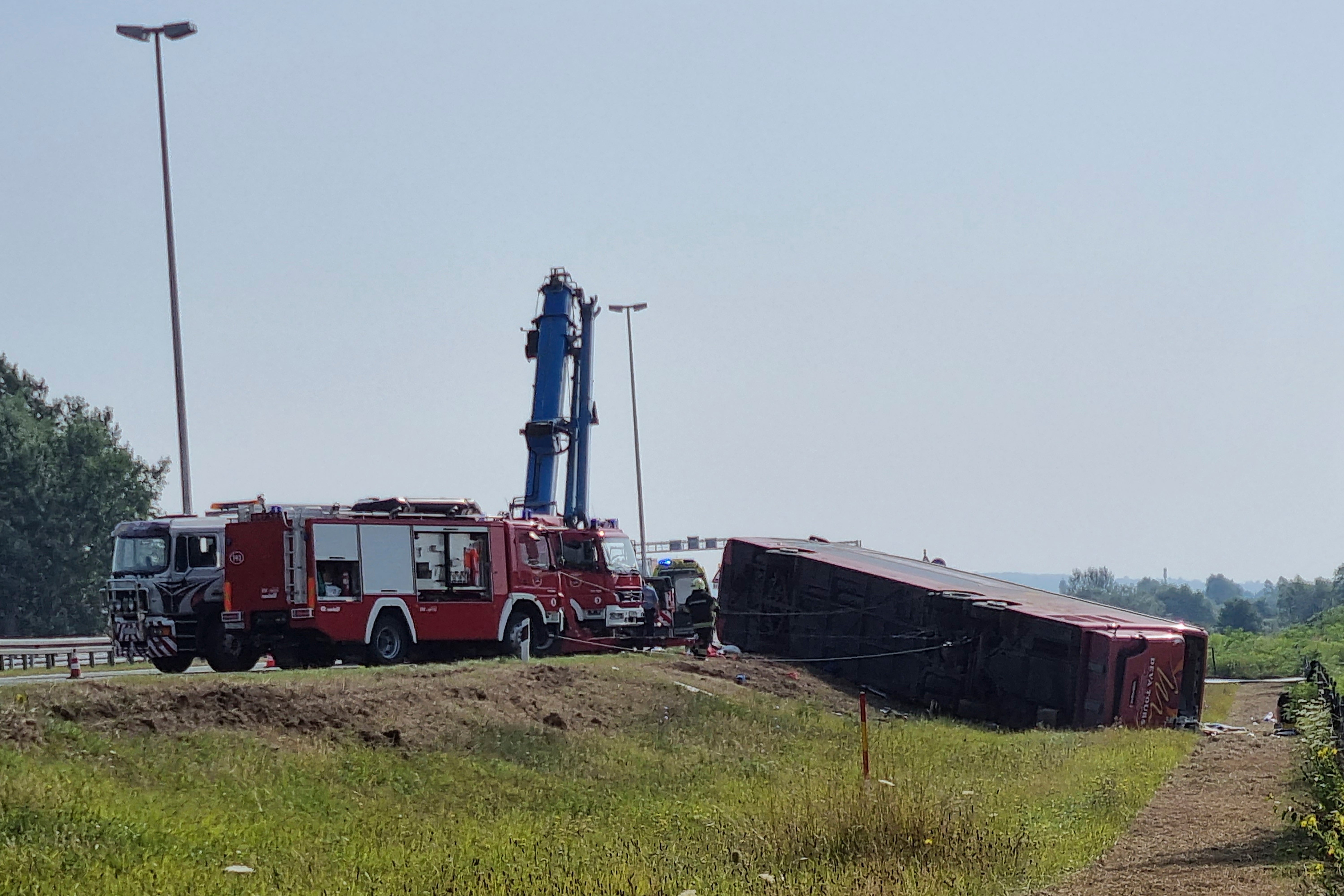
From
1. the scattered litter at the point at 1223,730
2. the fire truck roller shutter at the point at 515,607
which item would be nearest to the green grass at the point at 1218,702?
the scattered litter at the point at 1223,730

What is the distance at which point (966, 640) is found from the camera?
82.5 feet

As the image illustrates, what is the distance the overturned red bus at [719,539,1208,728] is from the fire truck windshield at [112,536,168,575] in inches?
429

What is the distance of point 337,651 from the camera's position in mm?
23312

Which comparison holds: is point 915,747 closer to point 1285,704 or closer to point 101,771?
point 1285,704

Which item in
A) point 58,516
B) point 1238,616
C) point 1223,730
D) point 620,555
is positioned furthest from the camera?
point 1238,616

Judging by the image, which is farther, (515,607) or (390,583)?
(515,607)

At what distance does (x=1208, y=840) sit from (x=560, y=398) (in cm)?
2787

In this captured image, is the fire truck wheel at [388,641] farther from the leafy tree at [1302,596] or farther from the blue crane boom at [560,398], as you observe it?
the leafy tree at [1302,596]

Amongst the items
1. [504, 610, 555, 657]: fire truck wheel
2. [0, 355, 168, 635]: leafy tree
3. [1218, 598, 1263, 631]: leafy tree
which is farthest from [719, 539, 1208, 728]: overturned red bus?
[1218, 598, 1263, 631]: leafy tree

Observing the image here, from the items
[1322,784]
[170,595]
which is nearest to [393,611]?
[170,595]

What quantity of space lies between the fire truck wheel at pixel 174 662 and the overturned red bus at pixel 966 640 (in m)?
10.4

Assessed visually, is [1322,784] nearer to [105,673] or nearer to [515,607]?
[515,607]

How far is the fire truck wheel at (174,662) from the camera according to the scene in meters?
23.0

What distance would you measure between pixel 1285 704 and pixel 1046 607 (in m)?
4.18
